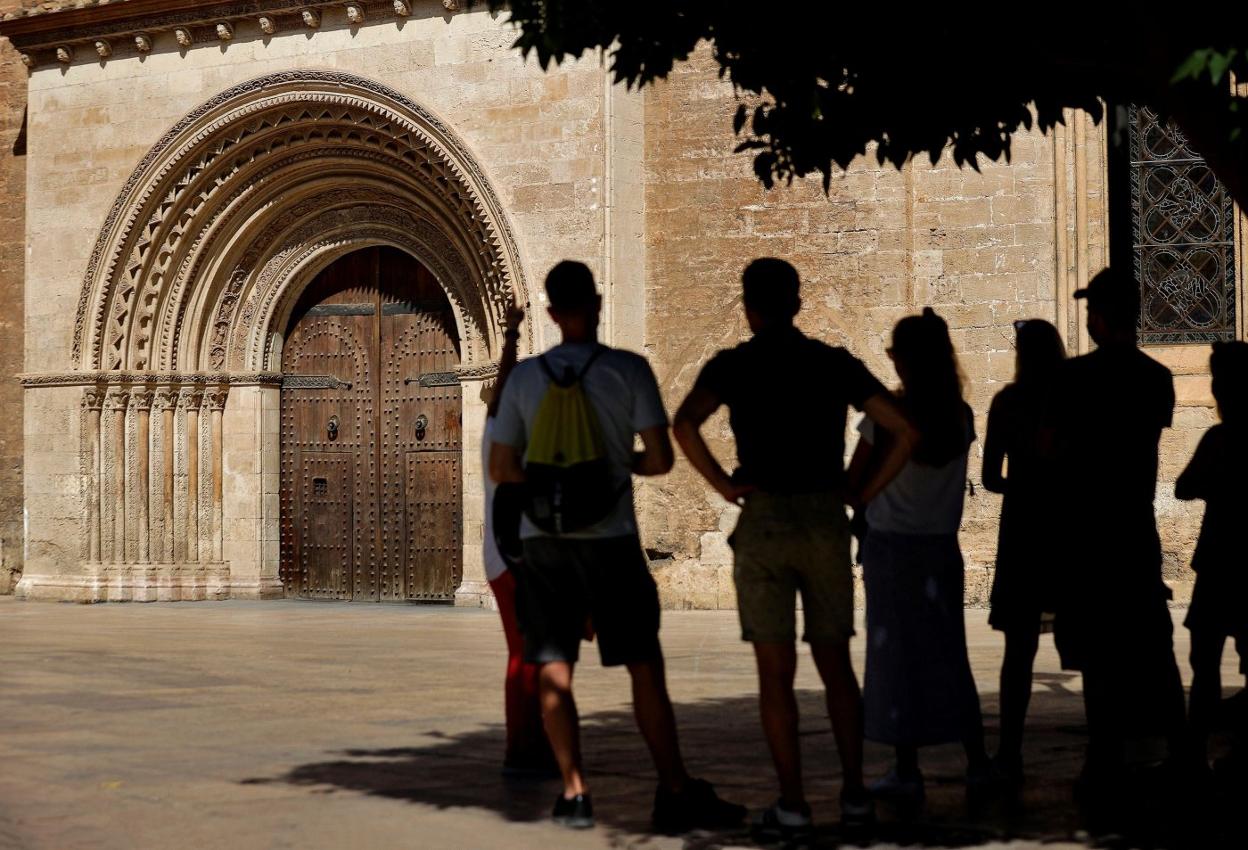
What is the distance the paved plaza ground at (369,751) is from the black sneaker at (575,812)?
7 cm

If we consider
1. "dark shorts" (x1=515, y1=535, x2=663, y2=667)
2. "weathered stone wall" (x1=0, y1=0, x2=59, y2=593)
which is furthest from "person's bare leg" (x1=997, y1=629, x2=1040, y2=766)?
"weathered stone wall" (x1=0, y1=0, x2=59, y2=593)

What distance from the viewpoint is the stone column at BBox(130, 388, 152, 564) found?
691 inches

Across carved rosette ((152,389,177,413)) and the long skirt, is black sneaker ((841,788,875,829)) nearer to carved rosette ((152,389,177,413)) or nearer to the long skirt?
the long skirt

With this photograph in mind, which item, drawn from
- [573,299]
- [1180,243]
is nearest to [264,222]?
[1180,243]

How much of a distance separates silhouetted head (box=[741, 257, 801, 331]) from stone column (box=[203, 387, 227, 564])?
13037 mm

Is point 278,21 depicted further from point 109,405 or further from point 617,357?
point 617,357

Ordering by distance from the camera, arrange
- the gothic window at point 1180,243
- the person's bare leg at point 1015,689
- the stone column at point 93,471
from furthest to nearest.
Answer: the stone column at point 93,471 < the gothic window at point 1180,243 < the person's bare leg at point 1015,689

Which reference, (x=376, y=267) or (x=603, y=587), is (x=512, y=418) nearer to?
(x=603, y=587)

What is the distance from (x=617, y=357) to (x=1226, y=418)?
222 cm

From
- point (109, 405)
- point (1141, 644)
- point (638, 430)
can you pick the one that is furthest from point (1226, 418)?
point (109, 405)

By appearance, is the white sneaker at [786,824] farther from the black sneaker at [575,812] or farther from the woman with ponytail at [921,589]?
the woman with ponytail at [921,589]

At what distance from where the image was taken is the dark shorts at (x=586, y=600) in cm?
555

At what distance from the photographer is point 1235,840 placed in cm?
532

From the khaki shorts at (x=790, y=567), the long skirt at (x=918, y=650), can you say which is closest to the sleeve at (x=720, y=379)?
the khaki shorts at (x=790, y=567)
